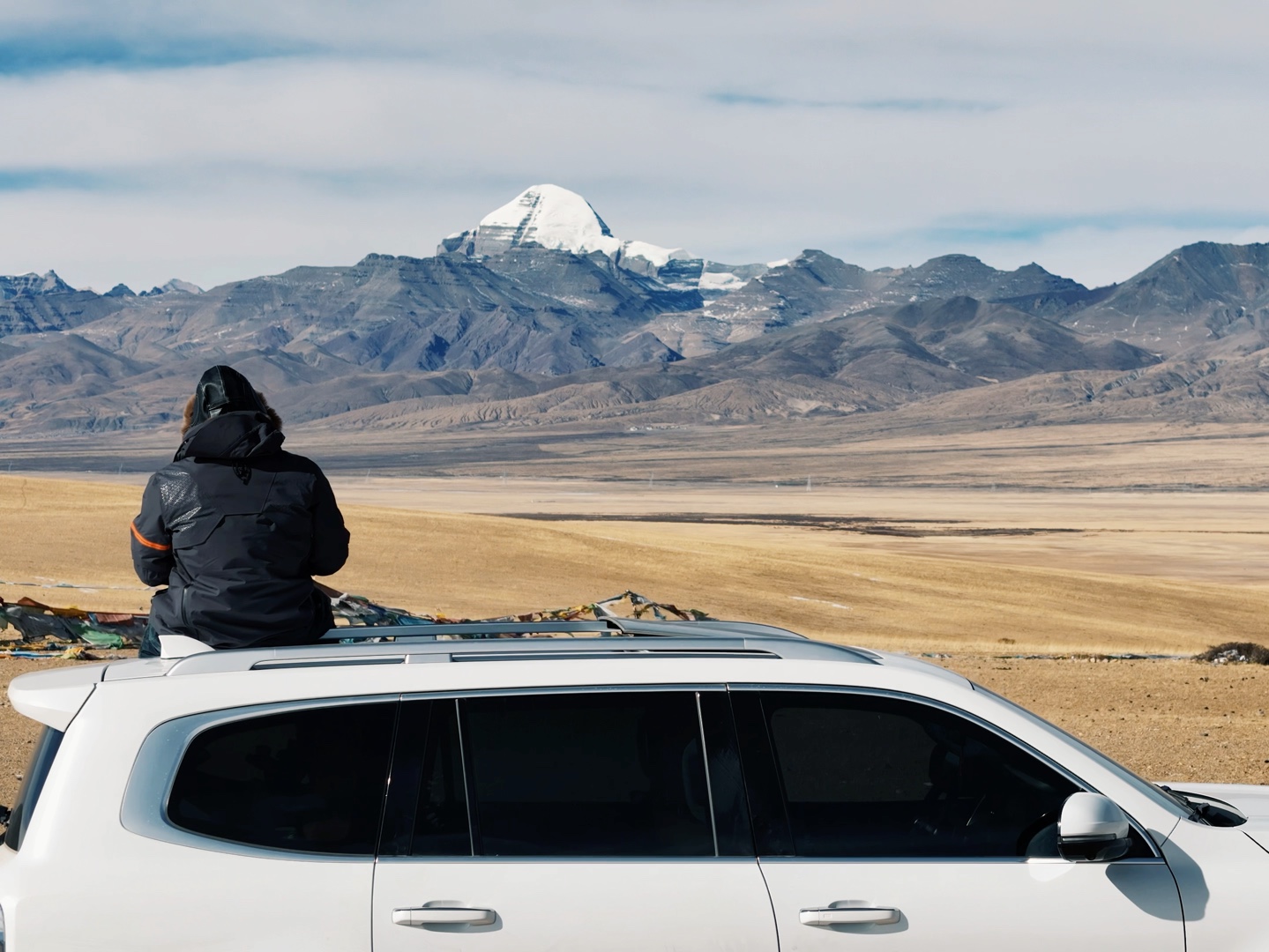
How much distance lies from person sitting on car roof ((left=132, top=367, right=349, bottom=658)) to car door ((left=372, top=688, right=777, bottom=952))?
1.30 meters

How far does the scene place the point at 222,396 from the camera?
482 cm

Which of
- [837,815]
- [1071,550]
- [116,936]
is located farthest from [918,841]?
[1071,550]

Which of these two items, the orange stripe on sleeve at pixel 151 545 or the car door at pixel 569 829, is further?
the orange stripe on sleeve at pixel 151 545

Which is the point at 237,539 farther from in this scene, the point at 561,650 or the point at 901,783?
the point at 901,783

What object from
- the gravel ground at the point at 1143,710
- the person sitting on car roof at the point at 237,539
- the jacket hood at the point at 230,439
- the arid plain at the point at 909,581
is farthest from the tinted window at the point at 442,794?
the arid plain at the point at 909,581

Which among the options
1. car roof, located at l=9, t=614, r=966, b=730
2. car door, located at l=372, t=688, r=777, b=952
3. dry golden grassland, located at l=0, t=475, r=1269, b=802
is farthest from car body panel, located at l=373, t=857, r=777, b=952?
dry golden grassland, located at l=0, t=475, r=1269, b=802

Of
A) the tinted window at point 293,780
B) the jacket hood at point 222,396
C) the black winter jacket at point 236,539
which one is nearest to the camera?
the tinted window at point 293,780

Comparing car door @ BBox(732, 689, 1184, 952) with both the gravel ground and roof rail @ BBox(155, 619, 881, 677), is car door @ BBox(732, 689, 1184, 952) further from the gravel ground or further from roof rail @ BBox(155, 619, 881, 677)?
the gravel ground

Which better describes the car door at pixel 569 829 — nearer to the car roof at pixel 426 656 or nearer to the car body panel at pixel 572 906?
the car body panel at pixel 572 906

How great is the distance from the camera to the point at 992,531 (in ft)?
239

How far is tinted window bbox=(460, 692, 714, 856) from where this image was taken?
328cm

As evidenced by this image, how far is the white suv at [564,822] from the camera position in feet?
10.3

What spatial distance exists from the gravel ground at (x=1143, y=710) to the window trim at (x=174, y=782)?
4866 mm

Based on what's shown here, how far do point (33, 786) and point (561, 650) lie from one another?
50.7 inches
